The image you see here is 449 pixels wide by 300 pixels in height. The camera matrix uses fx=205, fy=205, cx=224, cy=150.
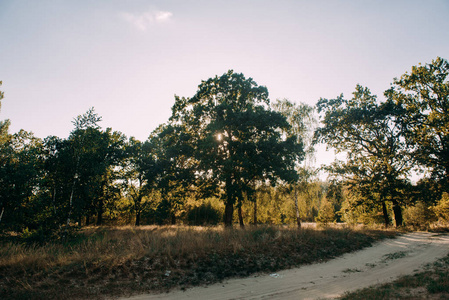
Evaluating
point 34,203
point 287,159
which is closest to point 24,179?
point 34,203

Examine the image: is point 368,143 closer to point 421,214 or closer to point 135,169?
point 421,214

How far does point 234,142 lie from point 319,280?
41.3 ft

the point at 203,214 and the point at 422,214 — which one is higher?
the point at 203,214

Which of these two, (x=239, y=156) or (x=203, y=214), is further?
(x=203, y=214)

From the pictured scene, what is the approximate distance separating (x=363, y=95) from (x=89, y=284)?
1222 inches

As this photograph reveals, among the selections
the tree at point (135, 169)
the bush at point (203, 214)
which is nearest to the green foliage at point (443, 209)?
the bush at point (203, 214)

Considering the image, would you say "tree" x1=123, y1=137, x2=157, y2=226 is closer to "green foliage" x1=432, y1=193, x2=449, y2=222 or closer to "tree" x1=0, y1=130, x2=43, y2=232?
"tree" x1=0, y1=130, x2=43, y2=232

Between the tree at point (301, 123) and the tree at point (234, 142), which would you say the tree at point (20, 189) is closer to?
the tree at point (234, 142)

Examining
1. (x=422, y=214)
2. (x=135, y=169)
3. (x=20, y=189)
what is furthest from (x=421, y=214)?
(x=20, y=189)

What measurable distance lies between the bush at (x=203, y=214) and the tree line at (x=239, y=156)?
1087cm

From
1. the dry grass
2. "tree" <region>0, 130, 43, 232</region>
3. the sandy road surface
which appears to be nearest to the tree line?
"tree" <region>0, 130, 43, 232</region>

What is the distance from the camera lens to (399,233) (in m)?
22.7

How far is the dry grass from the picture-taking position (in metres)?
7.49

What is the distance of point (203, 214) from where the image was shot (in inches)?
1608
